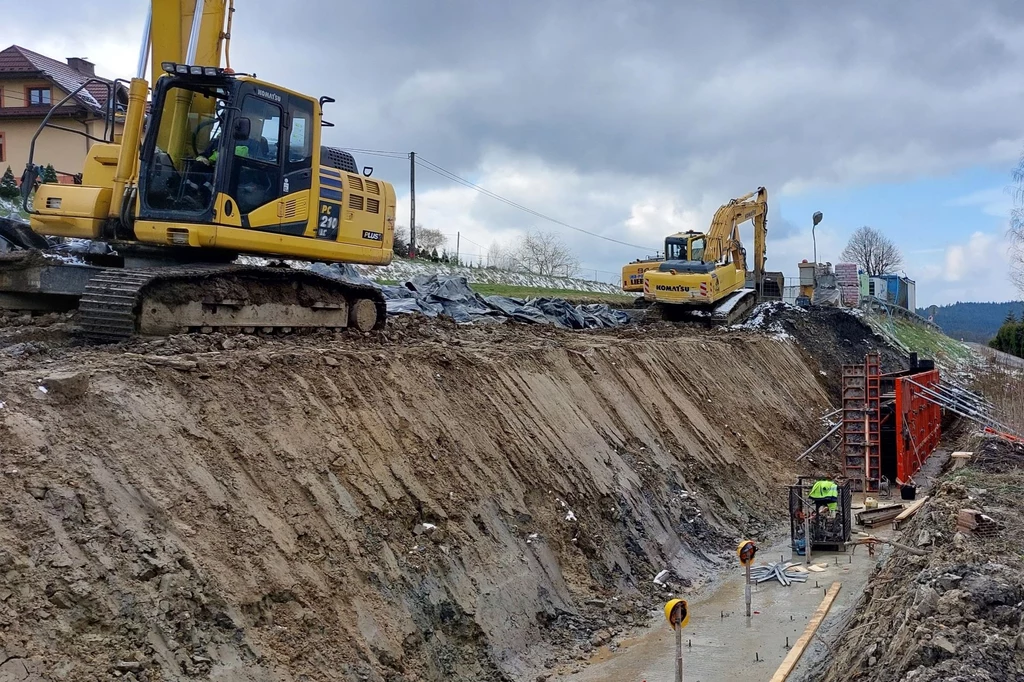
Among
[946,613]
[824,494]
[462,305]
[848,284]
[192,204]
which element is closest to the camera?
[946,613]

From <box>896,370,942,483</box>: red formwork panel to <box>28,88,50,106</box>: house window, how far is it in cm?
3062

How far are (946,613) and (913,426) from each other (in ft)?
45.0

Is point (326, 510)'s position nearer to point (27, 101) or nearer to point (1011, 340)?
point (27, 101)

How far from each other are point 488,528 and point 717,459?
7275mm

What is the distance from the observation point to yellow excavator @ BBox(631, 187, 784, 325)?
2458cm

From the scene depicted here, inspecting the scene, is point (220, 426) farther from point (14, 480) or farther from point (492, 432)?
point (492, 432)

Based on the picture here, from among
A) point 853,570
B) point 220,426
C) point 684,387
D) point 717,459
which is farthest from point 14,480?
point 684,387

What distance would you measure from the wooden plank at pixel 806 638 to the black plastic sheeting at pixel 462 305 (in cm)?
848

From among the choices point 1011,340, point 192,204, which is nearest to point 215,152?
point 192,204

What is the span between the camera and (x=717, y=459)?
52.4ft

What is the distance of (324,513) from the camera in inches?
323

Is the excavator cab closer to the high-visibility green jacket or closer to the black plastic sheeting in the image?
the black plastic sheeting

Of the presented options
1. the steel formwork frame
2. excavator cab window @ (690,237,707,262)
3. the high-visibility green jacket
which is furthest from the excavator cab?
excavator cab window @ (690,237,707,262)

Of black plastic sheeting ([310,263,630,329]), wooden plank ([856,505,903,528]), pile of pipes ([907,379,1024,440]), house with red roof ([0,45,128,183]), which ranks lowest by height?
wooden plank ([856,505,903,528])
